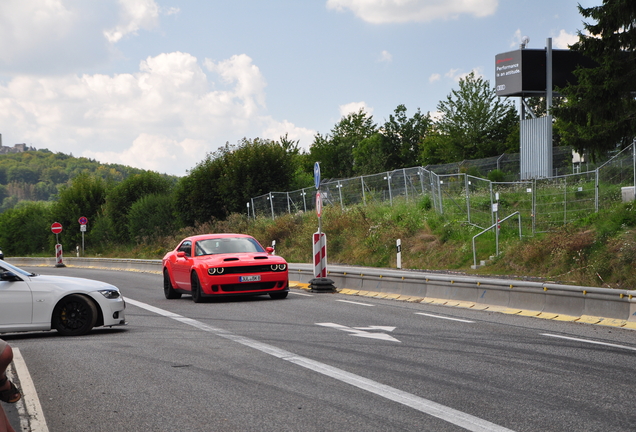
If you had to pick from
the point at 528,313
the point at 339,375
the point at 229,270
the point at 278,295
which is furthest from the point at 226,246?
the point at 339,375

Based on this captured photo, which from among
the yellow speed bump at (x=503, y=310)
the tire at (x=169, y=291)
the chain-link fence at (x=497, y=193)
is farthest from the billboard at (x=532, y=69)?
the yellow speed bump at (x=503, y=310)

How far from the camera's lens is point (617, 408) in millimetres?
5535

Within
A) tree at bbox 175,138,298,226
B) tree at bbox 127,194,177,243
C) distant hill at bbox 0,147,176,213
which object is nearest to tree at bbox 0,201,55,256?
tree at bbox 127,194,177,243

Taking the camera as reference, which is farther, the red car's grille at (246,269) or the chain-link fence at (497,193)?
the chain-link fence at (497,193)

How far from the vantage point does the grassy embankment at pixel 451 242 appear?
1755 centimetres

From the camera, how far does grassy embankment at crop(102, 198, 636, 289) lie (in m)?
17.5

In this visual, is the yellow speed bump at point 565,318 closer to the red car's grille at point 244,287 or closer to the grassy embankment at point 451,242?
the grassy embankment at point 451,242

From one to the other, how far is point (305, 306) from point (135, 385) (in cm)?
755

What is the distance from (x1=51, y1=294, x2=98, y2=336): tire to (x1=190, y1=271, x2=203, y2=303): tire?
4.89 m

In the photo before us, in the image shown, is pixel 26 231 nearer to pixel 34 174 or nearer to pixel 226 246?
pixel 226 246

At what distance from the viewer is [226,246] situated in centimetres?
1645

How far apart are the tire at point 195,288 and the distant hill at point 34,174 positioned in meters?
160

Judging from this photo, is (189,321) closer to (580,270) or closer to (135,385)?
(135,385)

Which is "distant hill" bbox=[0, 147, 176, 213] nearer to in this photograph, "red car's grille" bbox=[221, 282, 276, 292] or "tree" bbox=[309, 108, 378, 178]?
"tree" bbox=[309, 108, 378, 178]
